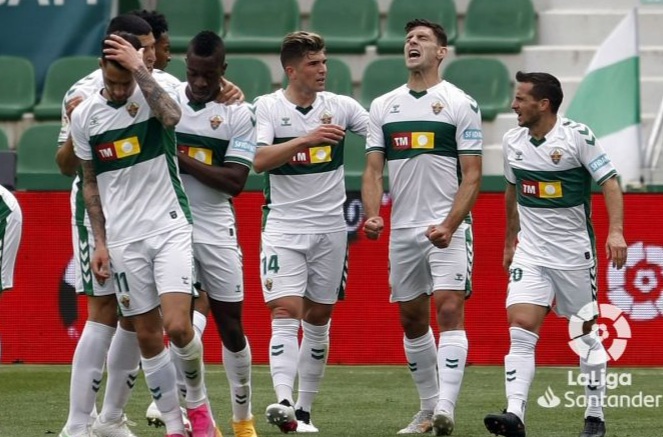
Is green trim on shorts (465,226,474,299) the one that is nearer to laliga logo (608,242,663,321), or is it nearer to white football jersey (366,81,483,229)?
white football jersey (366,81,483,229)

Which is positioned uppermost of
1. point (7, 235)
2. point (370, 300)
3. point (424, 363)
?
point (7, 235)

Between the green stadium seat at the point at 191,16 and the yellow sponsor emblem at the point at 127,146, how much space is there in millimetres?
9924

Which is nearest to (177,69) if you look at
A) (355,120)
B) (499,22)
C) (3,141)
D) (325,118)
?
(3,141)

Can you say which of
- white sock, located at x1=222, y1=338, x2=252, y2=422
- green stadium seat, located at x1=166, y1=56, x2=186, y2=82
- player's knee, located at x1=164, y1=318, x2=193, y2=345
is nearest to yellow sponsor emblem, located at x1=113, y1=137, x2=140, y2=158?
player's knee, located at x1=164, y1=318, x2=193, y2=345

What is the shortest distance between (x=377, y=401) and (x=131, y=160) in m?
3.49

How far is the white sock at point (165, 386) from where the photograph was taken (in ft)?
23.4

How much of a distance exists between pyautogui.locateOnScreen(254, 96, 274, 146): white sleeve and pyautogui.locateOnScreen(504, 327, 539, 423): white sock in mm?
1845

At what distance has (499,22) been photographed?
16.4 meters

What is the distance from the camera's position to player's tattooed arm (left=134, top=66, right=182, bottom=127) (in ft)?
22.6

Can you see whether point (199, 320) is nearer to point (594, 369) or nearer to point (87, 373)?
point (87, 373)

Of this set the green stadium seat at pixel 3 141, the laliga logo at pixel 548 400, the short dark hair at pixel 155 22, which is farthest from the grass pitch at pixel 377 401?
the green stadium seat at pixel 3 141

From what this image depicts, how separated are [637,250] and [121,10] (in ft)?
22.1

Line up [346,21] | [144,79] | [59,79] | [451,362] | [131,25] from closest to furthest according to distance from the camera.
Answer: [144,79]
[131,25]
[451,362]
[59,79]
[346,21]

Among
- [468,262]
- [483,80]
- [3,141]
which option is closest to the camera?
[468,262]
